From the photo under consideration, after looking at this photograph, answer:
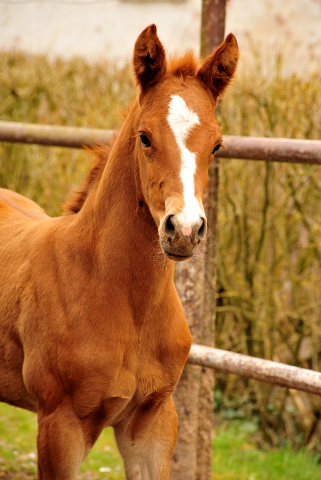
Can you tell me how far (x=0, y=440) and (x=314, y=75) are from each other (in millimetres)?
3520

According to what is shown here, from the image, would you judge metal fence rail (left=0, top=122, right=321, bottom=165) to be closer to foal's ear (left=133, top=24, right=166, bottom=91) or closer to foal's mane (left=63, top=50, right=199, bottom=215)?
foal's mane (left=63, top=50, right=199, bottom=215)

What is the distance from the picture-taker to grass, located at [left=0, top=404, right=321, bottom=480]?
139 inches

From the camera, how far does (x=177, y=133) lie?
180 cm

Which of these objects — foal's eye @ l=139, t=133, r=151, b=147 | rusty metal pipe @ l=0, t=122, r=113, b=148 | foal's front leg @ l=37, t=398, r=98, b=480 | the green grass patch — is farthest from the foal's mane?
the green grass patch

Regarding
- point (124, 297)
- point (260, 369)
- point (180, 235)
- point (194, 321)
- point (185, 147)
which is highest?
point (185, 147)

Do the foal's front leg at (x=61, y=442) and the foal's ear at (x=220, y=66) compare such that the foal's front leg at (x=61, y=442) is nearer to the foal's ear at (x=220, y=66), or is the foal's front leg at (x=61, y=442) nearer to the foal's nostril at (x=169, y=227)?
the foal's nostril at (x=169, y=227)

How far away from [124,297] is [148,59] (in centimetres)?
87

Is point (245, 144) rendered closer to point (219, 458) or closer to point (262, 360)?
point (262, 360)

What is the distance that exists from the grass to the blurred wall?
6.71 m

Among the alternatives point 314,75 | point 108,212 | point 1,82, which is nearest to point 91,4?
point 1,82

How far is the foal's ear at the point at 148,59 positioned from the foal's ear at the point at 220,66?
0.15m

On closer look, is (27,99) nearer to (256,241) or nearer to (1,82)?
(1,82)

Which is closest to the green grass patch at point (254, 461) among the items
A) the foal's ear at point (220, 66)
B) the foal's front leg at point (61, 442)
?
the foal's front leg at point (61, 442)

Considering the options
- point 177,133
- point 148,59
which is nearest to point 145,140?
point 177,133
